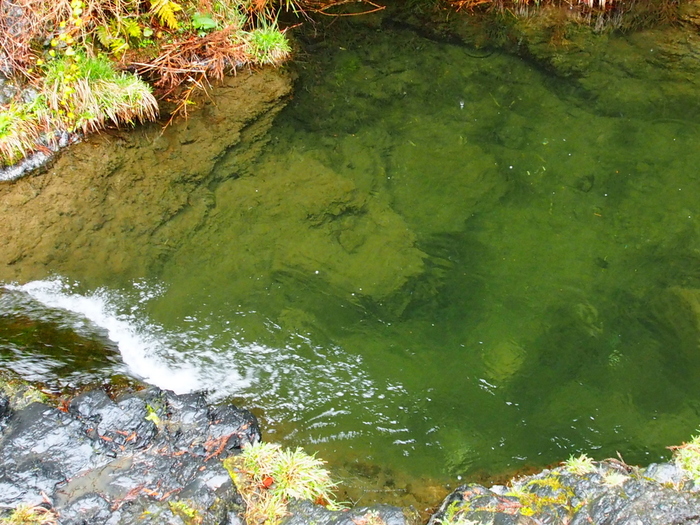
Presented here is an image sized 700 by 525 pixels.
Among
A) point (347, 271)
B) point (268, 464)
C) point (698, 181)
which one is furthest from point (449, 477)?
point (698, 181)

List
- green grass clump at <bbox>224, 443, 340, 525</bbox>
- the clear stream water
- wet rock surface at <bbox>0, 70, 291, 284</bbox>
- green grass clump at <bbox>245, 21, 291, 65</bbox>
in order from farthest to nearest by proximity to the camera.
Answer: green grass clump at <bbox>245, 21, 291, 65</bbox>, wet rock surface at <bbox>0, 70, 291, 284</bbox>, the clear stream water, green grass clump at <bbox>224, 443, 340, 525</bbox>

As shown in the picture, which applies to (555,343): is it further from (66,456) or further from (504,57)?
(504,57)

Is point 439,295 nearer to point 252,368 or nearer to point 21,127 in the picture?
point 252,368

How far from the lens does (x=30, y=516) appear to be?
2689mm

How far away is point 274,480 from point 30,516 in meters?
1.15

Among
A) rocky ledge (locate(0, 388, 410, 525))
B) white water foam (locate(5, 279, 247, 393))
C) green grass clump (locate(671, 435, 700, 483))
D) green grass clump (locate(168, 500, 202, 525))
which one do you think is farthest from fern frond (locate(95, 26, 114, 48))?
green grass clump (locate(671, 435, 700, 483))

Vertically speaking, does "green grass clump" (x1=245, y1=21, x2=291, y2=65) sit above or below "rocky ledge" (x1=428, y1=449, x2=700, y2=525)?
above

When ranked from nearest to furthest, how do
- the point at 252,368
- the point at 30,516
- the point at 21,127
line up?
the point at 30,516 < the point at 252,368 < the point at 21,127

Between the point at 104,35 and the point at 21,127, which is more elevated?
the point at 104,35

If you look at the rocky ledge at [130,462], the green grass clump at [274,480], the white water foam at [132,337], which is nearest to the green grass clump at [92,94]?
the white water foam at [132,337]

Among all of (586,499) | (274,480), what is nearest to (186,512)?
(274,480)

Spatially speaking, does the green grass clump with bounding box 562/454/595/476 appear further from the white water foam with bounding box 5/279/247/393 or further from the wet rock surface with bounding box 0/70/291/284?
the wet rock surface with bounding box 0/70/291/284

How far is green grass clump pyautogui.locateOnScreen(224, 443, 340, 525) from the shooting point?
9.59 feet

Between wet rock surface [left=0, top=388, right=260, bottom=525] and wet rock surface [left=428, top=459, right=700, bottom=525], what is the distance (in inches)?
47.5
